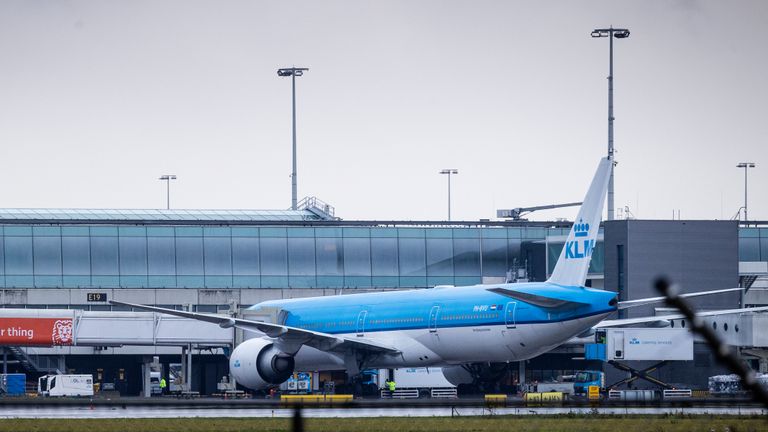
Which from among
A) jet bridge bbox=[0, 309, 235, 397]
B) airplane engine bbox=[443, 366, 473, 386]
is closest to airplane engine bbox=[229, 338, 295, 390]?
airplane engine bbox=[443, 366, 473, 386]

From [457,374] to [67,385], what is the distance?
2301 centimetres

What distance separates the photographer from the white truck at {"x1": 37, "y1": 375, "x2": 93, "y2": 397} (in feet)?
215

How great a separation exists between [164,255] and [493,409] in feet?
193

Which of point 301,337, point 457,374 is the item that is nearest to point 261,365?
point 301,337

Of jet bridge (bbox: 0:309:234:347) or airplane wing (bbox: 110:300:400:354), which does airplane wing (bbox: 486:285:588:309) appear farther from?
jet bridge (bbox: 0:309:234:347)

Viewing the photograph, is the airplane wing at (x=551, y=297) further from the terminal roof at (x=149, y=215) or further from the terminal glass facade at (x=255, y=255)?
the terminal roof at (x=149, y=215)

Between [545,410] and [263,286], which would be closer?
[545,410]

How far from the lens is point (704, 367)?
7138cm

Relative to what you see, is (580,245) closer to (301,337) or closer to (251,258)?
(301,337)

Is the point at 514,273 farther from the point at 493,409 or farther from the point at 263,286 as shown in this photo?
the point at 493,409

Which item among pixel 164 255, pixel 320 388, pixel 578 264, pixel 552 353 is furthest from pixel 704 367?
pixel 164 255

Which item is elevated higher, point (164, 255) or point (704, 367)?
point (164, 255)

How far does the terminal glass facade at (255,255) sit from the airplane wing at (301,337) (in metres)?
39.4

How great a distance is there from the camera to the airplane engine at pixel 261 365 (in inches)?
2200
